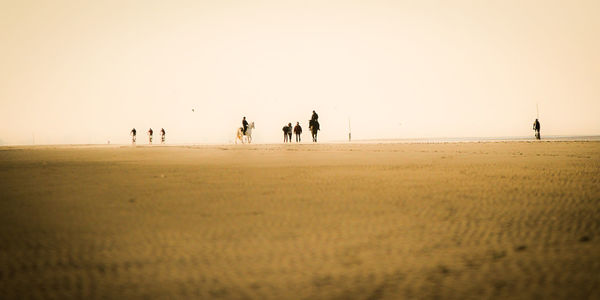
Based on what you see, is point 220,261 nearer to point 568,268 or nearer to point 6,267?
point 6,267

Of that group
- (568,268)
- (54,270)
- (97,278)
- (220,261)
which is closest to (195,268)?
(220,261)

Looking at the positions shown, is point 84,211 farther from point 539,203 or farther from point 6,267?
point 539,203

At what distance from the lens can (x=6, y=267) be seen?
3.09 metres

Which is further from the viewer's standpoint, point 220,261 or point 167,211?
point 167,211

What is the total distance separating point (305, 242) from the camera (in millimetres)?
3678

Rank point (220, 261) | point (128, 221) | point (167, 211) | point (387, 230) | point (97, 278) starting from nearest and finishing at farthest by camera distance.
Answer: point (97, 278), point (220, 261), point (387, 230), point (128, 221), point (167, 211)

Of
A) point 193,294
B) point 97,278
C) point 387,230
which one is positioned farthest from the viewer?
point 387,230

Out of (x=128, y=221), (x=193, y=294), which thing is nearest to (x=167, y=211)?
(x=128, y=221)

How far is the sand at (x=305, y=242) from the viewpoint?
2746mm

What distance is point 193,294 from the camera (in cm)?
265

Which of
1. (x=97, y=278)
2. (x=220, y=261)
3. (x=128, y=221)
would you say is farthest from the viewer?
(x=128, y=221)

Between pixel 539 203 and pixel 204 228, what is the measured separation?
396 cm

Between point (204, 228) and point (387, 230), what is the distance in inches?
69.6

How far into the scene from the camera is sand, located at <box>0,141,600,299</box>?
9.01 feet
